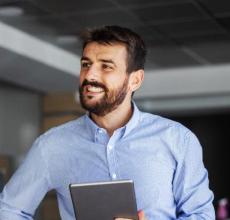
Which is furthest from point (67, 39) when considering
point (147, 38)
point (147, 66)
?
point (147, 66)

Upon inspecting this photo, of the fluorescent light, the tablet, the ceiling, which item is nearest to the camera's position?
the tablet

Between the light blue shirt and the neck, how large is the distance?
0.03 metres

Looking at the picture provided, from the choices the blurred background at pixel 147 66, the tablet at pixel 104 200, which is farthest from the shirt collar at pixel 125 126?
the blurred background at pixel 147 66

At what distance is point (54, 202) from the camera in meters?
8.62

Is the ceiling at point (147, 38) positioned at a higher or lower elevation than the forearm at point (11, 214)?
higher

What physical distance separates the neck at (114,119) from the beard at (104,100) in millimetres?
60

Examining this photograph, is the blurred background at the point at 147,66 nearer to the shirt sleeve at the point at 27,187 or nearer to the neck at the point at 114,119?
the neck at the point at 114,119

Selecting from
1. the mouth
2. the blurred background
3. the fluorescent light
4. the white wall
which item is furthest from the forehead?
the white wall

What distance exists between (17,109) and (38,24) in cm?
275

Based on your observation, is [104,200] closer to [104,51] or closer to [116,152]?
[116,152]

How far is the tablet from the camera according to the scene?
1.67 m

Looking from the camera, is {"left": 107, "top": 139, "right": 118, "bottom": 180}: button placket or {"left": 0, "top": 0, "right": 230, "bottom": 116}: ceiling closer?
{"left": 107, "top": 139, "right": 118, "bottom": 180}: button placket

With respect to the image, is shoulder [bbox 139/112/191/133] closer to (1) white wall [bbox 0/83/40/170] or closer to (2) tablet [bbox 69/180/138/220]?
(2) tablet [bbox 69/180/138/220]

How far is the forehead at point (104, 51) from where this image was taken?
1878 mm
